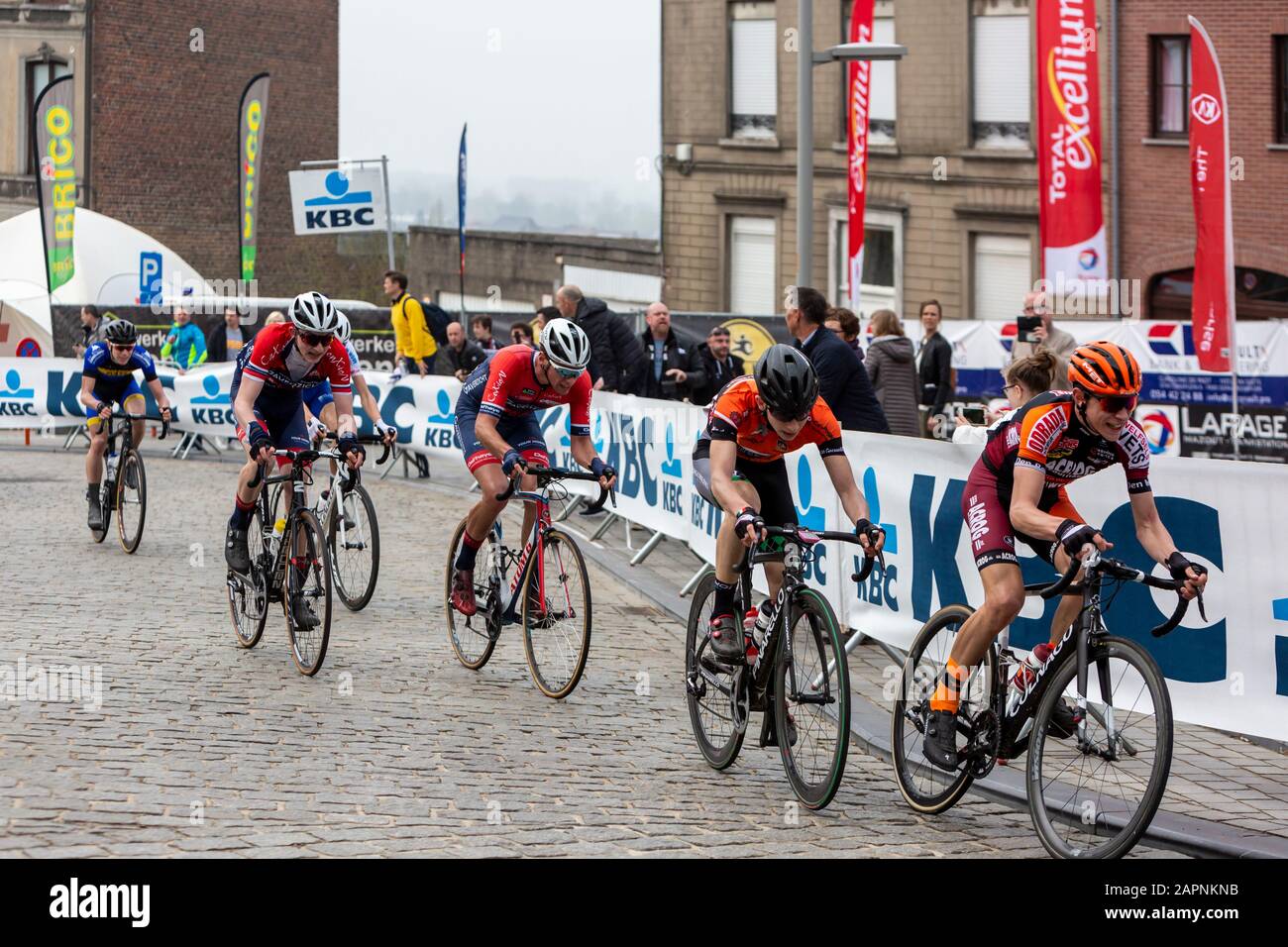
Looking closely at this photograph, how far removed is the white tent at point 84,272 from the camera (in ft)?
118

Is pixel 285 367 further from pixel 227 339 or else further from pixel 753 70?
pixel 753 70

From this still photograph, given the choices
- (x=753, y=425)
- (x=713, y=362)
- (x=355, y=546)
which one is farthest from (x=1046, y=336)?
(x=713, y=362)

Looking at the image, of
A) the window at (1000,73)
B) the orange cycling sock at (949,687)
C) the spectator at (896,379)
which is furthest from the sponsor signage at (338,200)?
the orange cycling sock at (949,687)

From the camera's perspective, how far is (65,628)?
10.8 meters

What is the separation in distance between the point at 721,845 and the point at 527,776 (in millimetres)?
1292

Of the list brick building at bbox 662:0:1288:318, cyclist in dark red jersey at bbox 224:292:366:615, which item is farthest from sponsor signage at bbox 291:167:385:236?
cyclist in dark red jersey at bbox 224:292:366:615

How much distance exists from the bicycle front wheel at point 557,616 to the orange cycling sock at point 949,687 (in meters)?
2.52

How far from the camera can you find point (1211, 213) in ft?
57.0

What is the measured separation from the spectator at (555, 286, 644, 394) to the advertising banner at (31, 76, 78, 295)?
19.1m

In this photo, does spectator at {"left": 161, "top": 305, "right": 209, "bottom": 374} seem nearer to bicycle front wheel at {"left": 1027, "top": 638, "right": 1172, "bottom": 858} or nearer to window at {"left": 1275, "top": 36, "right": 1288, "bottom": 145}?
window at {"left": 1275, "top": 36, "right": 1288, "bottom": 145}

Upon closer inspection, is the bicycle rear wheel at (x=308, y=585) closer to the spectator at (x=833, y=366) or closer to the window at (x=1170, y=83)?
the spectator at (x=833, y=366)
